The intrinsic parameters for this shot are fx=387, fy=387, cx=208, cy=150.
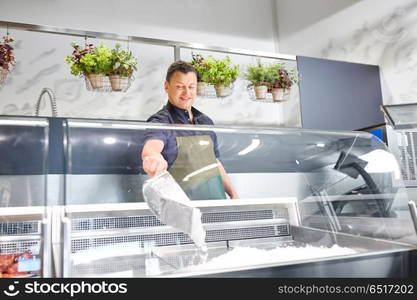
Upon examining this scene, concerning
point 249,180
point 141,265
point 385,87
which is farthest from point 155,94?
point 141,265

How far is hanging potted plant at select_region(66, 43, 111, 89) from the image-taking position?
2.64 metres

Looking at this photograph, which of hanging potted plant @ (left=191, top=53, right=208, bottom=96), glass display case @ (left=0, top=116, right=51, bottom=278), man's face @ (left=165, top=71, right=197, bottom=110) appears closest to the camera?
glass display case @ (left=0, top=116, right=51, bottom=278)

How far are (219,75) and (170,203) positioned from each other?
1906mm

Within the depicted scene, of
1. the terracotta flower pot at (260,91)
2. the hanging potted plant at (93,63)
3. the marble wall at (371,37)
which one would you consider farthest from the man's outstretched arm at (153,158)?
the marble wall at (371,37)

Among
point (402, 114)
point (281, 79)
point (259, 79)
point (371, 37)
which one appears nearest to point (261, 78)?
point (259, 79)

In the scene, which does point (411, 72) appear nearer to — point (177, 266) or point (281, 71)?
point (281, 71)

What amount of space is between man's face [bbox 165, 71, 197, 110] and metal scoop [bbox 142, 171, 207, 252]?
0.71 meters

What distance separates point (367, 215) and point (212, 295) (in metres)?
0.82

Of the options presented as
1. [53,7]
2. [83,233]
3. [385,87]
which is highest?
[53,7]

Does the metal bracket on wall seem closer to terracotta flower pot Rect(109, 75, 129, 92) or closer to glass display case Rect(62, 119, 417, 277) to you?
glass display case Rect(62, 119, 417, 277)

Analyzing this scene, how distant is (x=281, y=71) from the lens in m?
3.30

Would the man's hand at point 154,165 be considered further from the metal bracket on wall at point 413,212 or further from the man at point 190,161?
the metal bracket on wall at point 413,212

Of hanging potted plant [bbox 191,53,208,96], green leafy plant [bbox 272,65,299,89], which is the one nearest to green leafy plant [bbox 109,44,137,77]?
hanging potted plant [bbox 191,53,208,96]

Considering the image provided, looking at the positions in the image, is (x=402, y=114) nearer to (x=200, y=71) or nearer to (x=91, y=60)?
(x=200, y=71)
